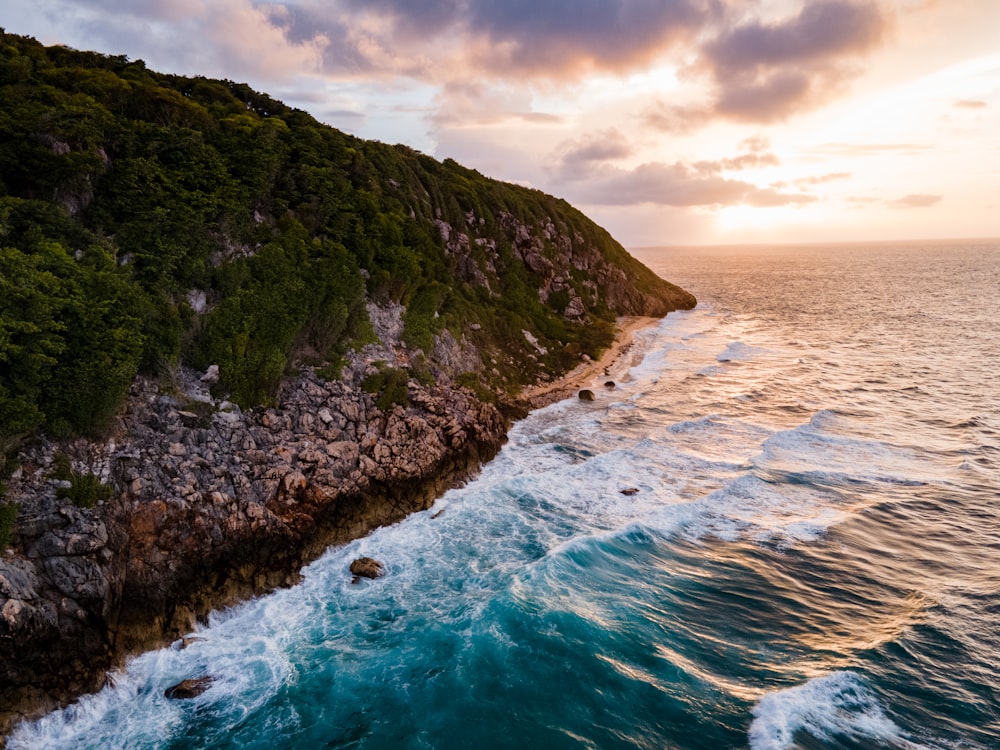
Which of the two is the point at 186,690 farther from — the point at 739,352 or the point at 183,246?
the point at 739,352

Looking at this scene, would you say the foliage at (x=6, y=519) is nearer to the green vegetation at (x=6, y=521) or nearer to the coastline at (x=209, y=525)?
the green vegetation at (x=6, y=521)

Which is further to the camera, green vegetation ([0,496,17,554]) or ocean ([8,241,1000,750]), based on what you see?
green vegetation ([0,496,17,554])

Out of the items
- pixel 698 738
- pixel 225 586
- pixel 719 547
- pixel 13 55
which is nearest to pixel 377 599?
pixel 225 586

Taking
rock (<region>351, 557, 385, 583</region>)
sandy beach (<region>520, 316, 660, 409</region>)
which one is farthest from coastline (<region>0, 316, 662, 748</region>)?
sandy beach (<region>520, 316, 660, 409</region>)

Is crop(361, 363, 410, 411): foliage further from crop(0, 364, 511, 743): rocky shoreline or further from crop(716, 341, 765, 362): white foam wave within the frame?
crop(716, 341, 765, 362): white foam wave

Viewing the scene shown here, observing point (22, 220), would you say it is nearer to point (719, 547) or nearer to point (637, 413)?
point (719, 547)

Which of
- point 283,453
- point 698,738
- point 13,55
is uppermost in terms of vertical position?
point 13,55
